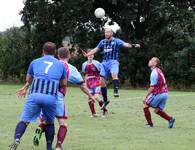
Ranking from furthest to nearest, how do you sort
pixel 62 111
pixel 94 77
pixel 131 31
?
pixel 131 31 → pixel 94 77 → pixel 62 111

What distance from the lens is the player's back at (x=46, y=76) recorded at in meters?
9.05

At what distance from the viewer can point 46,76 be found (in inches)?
356

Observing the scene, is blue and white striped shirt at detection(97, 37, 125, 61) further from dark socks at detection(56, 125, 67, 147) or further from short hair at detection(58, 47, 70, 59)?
dark socks at detection(56, 125, 67, 147)

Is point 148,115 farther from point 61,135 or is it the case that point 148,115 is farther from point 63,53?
point 61,135

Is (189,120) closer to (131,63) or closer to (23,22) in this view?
(131,63)

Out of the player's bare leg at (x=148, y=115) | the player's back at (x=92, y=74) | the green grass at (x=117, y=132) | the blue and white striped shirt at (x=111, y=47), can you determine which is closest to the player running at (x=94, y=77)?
the player's back at (x=92, y=74)

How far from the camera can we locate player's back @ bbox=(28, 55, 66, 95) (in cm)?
905

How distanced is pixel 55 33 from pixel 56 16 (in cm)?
128

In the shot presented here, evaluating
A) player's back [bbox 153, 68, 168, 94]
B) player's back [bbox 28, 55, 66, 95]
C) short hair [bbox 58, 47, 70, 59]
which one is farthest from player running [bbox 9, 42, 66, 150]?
player's back [bbox 153, 68, 168, 94]

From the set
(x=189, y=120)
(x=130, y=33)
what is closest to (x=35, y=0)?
(x=130, y=33)

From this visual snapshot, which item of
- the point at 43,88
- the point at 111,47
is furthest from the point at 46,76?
the point at 111,47

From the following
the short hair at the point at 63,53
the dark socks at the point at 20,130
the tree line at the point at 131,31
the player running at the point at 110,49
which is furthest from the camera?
the tree line at the point at 131,31

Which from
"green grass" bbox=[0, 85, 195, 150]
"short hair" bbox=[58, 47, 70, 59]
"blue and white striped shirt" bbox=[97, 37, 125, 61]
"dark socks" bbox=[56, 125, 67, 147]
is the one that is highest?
"blue and white striped shirt" bbox=[97, 37, 125, 61]

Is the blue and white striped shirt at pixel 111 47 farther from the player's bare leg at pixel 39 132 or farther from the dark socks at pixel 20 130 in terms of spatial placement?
the dark socks at pixel 20 130
